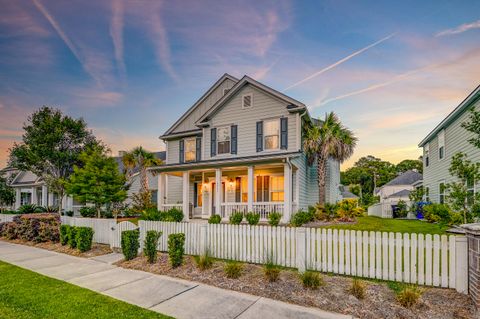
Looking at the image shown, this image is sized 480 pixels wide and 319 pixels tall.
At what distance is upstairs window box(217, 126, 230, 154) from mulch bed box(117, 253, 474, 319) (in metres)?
10.5

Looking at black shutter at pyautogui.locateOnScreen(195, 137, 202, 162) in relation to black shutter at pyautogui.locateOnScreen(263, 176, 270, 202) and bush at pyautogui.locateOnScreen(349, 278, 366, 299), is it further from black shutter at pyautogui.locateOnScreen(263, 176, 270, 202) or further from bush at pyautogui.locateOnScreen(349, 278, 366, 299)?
bush at pyautogui.locateOnScreen(349, 278, 366, 299)

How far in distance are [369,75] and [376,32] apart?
324cm

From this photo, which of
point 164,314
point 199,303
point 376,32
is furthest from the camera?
point 376,32

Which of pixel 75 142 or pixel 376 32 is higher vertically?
pixel 376 32

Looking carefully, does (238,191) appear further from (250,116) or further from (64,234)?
A: (64,234)

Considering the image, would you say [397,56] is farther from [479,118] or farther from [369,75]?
[479,118]

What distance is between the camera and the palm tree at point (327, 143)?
1630 cm

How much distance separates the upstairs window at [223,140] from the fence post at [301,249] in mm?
10618

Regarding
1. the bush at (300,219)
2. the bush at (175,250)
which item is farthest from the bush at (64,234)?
the bush at (300,219)

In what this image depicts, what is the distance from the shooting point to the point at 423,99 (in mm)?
15938

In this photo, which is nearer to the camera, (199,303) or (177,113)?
(199,303)

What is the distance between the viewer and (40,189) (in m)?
29.3

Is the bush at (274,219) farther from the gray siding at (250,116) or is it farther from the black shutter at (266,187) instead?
the gray siding at (250,116)

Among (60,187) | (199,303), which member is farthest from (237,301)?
(60,187)
